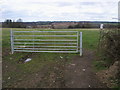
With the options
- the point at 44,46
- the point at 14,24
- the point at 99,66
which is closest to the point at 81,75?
the point at 99,66

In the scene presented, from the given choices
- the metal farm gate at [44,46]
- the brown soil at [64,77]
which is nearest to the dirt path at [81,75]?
the brown soil at [64,77]

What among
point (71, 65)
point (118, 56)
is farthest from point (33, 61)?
point (118, 56)

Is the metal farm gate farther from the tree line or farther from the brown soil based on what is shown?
the tree line

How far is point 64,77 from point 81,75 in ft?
2.21

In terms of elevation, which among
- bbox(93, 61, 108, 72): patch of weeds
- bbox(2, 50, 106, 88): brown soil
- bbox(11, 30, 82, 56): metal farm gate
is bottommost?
bbox(2, 50, 106, 88): brown soil

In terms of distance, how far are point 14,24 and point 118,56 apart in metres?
36.0

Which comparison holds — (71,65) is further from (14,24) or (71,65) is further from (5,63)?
(14,24)

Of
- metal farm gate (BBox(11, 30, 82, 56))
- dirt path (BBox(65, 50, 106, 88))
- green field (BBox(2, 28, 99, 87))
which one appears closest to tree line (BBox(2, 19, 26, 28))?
metal farm gate (BBox(11, 30, 82, 56))

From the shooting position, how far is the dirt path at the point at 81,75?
18.0ft

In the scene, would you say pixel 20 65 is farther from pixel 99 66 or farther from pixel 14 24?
pixel 14 24

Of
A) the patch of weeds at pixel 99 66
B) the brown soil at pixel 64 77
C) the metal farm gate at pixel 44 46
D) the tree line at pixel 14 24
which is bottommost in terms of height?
the brown soil at pixel 64 77

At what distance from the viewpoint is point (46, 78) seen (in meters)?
6.05

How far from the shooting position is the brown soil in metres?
5.45

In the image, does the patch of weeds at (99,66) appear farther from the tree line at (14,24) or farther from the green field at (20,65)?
the tree line at (14,24)
